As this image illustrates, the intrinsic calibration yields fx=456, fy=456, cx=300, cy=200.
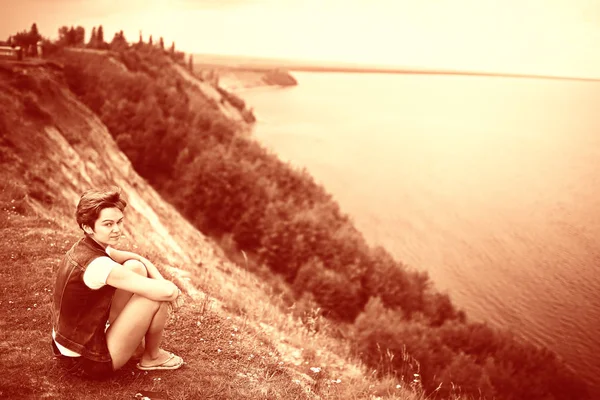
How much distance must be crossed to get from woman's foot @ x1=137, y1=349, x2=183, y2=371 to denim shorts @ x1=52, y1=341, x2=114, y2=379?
342 mm

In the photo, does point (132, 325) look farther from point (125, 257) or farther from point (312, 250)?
point (312, 250)

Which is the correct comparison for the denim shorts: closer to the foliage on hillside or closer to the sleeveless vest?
the sleeveless vest

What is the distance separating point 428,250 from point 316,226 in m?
9.46

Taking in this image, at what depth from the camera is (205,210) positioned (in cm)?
2188

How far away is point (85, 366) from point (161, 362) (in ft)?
2.34

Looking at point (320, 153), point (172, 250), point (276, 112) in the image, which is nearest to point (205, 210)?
point (172, 250)

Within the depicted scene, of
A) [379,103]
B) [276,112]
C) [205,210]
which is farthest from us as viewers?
[379,103]

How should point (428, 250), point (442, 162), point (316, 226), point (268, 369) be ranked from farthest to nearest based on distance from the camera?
point (442, 162)
point (428, 250)
point (316, 226)
point (268, 369)

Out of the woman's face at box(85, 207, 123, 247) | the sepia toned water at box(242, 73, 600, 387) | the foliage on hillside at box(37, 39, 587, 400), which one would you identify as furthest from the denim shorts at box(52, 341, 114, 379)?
the sepia toned water at box(242, 73, 600, 387)

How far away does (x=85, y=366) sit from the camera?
12.3 feet

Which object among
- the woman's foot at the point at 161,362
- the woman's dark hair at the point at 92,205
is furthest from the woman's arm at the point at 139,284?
the woman's foot at the point at 161,362

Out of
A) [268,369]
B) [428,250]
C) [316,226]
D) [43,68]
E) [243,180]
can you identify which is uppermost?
[43,68]

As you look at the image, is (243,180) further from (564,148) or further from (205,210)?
(564,148)

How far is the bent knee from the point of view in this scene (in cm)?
362
